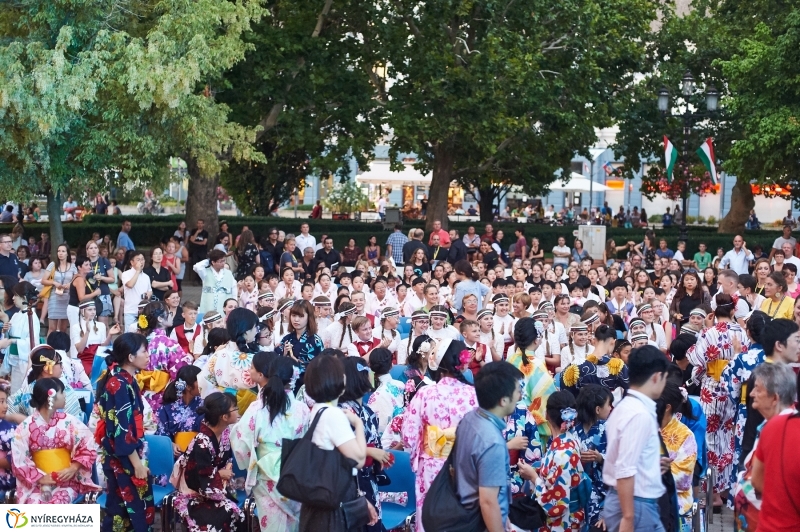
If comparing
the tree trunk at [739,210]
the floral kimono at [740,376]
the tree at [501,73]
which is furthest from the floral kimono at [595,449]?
the tree trunk at [739,210]

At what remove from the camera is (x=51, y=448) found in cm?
698

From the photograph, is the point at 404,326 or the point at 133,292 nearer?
the point at 404,326

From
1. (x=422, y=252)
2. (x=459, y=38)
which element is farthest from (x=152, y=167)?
(x=459, y=38)

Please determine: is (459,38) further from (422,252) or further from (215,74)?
(422,252)

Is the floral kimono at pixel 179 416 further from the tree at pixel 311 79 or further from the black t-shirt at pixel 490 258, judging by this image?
the tree at pixel 311 79

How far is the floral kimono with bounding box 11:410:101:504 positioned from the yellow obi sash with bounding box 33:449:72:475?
0.05 ft

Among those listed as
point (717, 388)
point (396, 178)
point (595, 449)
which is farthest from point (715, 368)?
point (396, 178)

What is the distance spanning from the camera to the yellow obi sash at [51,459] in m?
6.99

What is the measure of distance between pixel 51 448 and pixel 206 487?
1066 mm

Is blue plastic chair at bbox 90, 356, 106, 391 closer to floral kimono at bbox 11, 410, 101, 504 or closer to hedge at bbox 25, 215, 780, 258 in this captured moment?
floral kimono at bbox 11, 410, 101, 504

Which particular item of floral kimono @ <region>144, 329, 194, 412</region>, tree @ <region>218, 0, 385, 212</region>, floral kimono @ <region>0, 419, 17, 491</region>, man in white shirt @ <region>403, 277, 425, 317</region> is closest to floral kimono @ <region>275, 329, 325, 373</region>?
floral kimono @ <region>144, 329, 194, 412</region>

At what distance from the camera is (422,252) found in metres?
18.5

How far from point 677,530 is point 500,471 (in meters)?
1.17

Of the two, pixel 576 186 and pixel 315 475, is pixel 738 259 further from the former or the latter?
pixel 576 186
